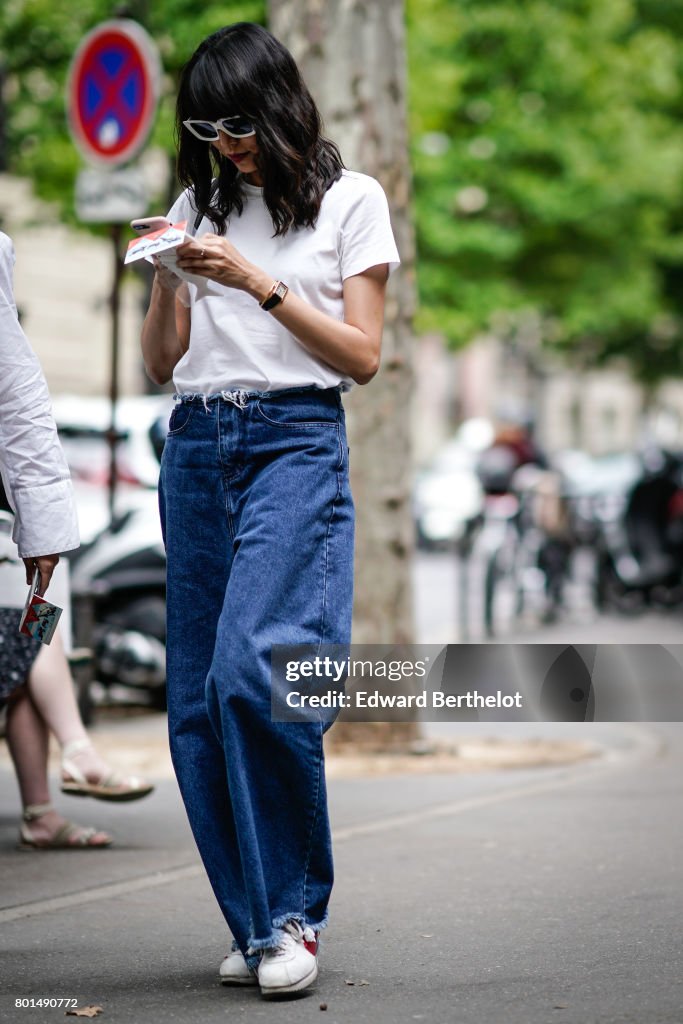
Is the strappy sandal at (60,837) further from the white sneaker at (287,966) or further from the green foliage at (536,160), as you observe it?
the green foliage at (536,160)

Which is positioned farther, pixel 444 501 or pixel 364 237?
pixel 444 501

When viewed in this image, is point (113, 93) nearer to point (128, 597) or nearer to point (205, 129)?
point (128, 597)

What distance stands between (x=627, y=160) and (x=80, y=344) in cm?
977

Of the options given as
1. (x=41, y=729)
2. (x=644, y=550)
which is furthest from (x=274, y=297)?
(x=644, y=550)

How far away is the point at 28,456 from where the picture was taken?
390cm

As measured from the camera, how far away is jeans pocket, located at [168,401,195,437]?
150 inches

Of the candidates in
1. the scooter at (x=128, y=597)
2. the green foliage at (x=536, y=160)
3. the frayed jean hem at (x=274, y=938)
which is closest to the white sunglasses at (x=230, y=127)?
the frayed jean hem at (x=274, y=938)

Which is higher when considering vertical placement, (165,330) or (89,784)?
(165,330)

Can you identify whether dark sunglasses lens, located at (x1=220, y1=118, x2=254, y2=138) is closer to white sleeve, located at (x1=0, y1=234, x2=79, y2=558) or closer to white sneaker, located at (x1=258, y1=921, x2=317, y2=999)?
white sleeve, located at (x1=0, y1=234, x2=79, y2=558)

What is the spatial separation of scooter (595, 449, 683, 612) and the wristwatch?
13390 millimetres

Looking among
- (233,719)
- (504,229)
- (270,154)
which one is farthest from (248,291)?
(504,229)

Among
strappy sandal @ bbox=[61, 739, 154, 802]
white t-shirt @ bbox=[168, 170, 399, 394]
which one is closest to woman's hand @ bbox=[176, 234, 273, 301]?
white t-shirt @ bbox=[168, 170, 399, 394]

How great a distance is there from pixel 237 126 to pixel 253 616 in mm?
972

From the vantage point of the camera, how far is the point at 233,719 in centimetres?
363
